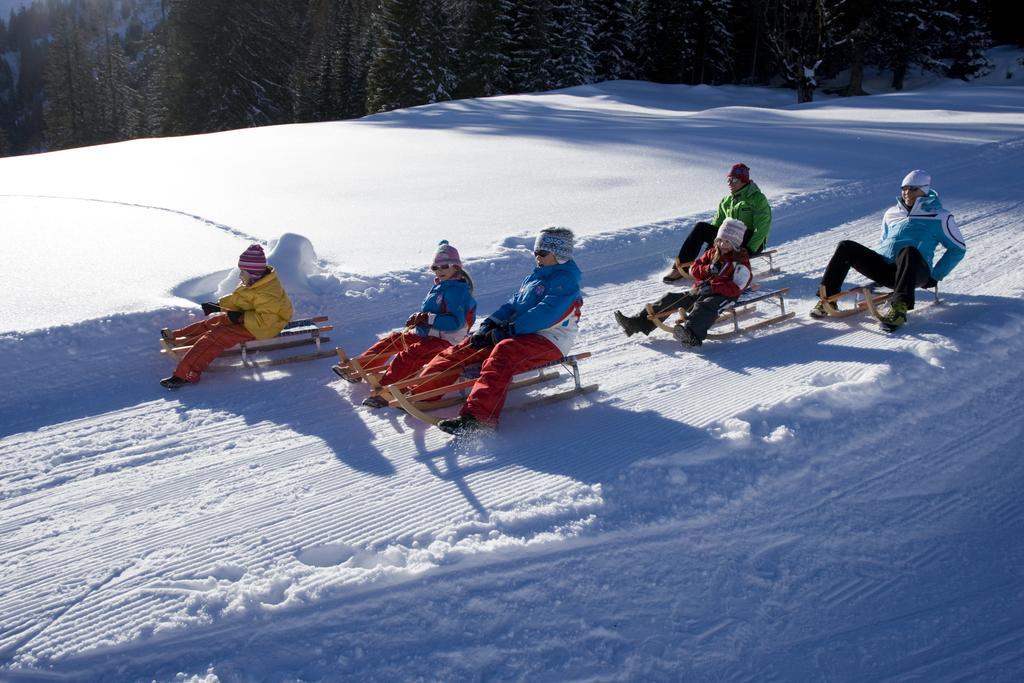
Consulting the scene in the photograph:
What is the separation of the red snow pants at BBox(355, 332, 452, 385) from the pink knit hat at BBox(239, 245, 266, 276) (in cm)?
124

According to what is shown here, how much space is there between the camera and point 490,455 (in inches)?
180

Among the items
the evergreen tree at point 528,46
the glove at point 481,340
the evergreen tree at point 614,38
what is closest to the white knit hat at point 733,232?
the glove at point 481,340

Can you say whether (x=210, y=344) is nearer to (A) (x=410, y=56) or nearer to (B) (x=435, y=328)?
(B) (x=435, y=328)

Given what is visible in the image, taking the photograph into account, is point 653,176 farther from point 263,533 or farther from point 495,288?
point 263,533

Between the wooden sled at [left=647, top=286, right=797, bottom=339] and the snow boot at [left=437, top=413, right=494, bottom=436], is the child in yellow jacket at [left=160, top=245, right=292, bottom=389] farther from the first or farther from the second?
the wooden sled at [left=647, top=286, right=797, bottom=339]

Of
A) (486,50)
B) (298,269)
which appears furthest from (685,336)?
(486,50)

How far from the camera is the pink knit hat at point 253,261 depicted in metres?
6.12

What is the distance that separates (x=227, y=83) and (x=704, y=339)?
34597 millimetres

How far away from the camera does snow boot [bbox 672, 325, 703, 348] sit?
20.1 ft

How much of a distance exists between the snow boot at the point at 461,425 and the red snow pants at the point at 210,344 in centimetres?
233

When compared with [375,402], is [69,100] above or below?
above

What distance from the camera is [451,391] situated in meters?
5.23

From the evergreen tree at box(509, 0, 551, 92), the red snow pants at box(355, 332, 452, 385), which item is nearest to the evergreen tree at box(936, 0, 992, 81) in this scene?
the evergreen tree at box(509, 0, 551, 92)

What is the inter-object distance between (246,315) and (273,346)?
462 millimetres
